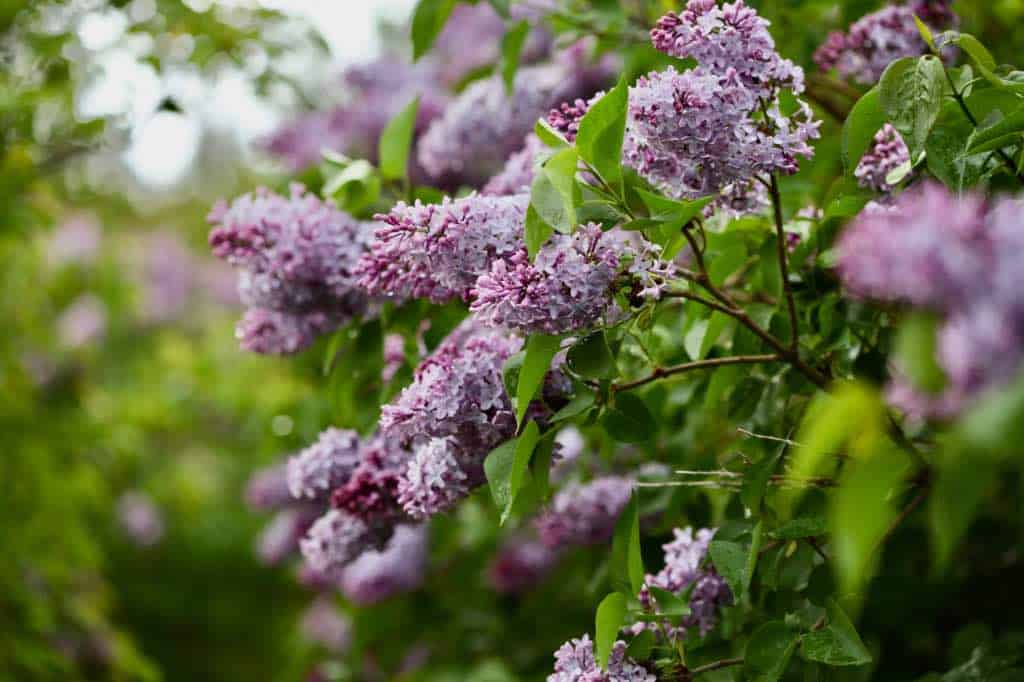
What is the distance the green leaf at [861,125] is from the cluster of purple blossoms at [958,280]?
451 mm

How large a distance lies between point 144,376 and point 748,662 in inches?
122

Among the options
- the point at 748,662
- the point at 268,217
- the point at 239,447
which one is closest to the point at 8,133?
the point at 268,217

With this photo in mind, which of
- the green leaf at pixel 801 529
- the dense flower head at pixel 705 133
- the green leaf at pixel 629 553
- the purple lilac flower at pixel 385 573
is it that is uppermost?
the dense flower head at pixel 705 133

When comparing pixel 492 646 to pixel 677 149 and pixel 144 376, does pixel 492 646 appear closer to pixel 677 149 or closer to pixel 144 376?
pixel 677 149

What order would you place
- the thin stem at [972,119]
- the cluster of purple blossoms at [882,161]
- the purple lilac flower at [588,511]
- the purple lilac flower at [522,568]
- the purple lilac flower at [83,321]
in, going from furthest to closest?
the purple lilac flower at [83,321] < the purple lilac flower at [522,568] < the purple lilac flower at [588,511] < the cluster of purple blossoms at [882,161] < the thin stem at [972,119]

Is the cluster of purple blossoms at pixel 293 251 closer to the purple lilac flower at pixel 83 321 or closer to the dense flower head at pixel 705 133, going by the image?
the dense flower head at pixel 705 133

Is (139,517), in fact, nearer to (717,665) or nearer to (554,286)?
(717,665)

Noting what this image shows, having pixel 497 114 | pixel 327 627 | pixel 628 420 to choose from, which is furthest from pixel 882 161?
pixel 327 627

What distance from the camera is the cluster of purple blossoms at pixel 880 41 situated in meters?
1.26

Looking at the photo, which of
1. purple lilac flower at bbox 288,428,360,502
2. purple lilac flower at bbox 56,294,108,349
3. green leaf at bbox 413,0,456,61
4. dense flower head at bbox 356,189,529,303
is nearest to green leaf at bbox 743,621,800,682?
dense flower head at bbox 356,189,529,303

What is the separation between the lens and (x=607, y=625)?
931mm

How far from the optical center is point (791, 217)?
1268mm

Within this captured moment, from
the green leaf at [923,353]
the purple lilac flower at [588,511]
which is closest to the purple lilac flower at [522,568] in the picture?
the purple lilac flower at [588,511]

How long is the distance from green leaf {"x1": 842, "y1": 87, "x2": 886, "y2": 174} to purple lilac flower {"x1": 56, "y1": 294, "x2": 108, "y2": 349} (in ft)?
12.5
